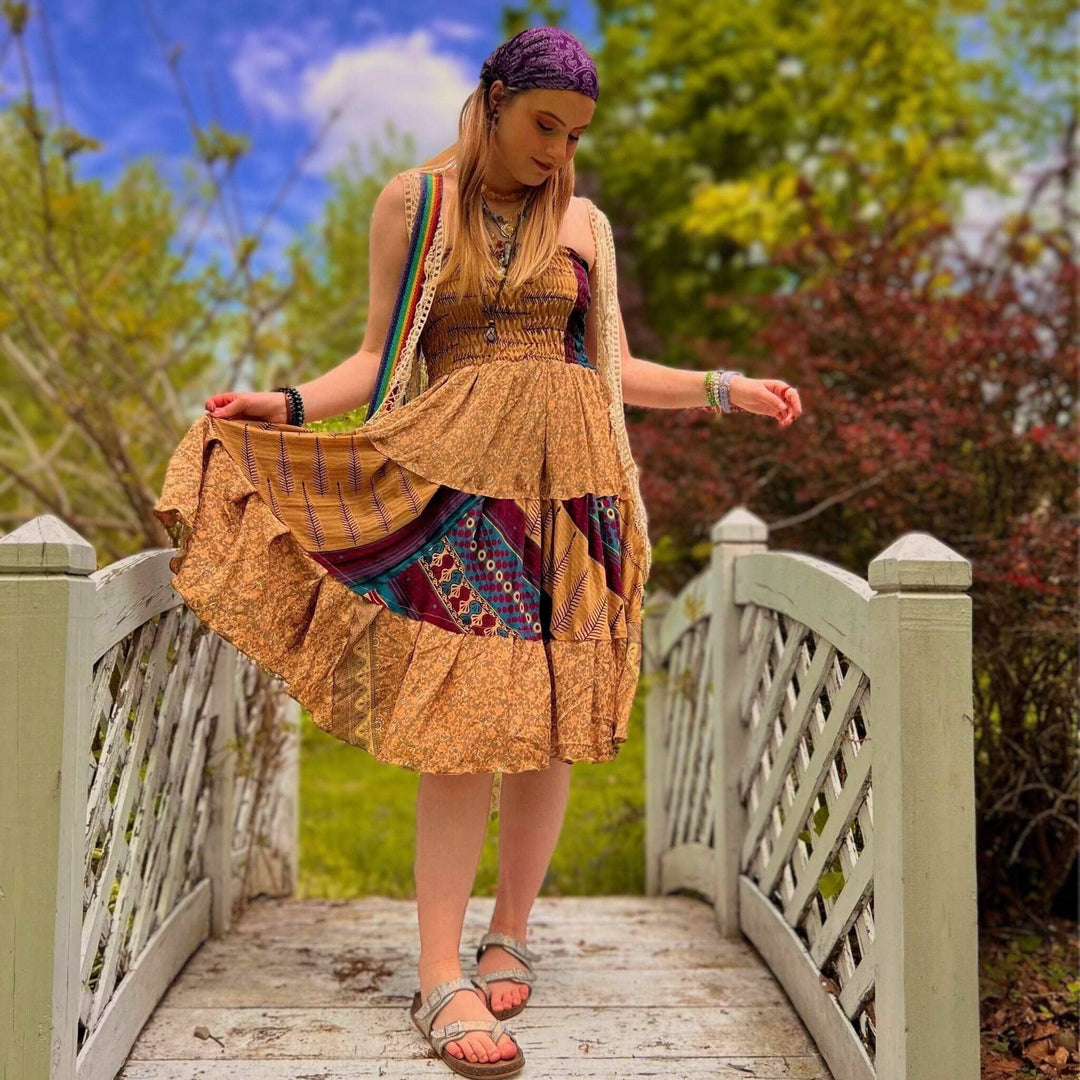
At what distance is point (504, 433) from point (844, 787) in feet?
2.83

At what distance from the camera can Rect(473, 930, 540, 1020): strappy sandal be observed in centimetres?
214

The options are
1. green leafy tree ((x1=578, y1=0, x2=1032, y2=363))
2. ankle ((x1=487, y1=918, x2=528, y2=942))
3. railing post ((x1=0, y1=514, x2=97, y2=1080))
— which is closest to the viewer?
railing post ((x1=0, y1=514, x2=97, y2=1080))

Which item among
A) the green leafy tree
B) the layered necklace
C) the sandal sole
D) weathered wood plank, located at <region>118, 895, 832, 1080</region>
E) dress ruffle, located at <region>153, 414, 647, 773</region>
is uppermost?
the green leafy tree

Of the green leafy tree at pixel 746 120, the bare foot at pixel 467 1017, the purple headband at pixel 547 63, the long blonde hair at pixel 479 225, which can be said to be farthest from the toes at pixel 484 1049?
the green leafy tree at pixel 746 120

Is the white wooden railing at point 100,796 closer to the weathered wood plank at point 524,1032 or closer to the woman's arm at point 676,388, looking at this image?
the weathered wood plank at point 524,1032

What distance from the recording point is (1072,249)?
5.08 m

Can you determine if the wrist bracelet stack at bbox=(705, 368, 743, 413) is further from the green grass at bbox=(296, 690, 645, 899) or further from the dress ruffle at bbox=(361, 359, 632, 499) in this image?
the green grass at bbox=(296, 690, 645, 899)

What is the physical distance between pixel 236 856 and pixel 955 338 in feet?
10.9

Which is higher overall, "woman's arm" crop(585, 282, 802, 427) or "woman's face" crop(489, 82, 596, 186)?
"woman's face" crop(489, 82, 596, 186)

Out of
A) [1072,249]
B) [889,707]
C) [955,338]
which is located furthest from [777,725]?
[1072,249]

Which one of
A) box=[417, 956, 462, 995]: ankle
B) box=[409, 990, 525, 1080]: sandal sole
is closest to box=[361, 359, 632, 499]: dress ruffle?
box=[417, 956, 462, 995]: ankle

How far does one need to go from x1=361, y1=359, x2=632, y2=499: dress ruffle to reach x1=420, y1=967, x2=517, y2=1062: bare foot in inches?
35.4

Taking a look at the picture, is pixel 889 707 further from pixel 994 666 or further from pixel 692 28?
pixel 692 28

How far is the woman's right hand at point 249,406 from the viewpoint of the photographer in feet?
6.61
